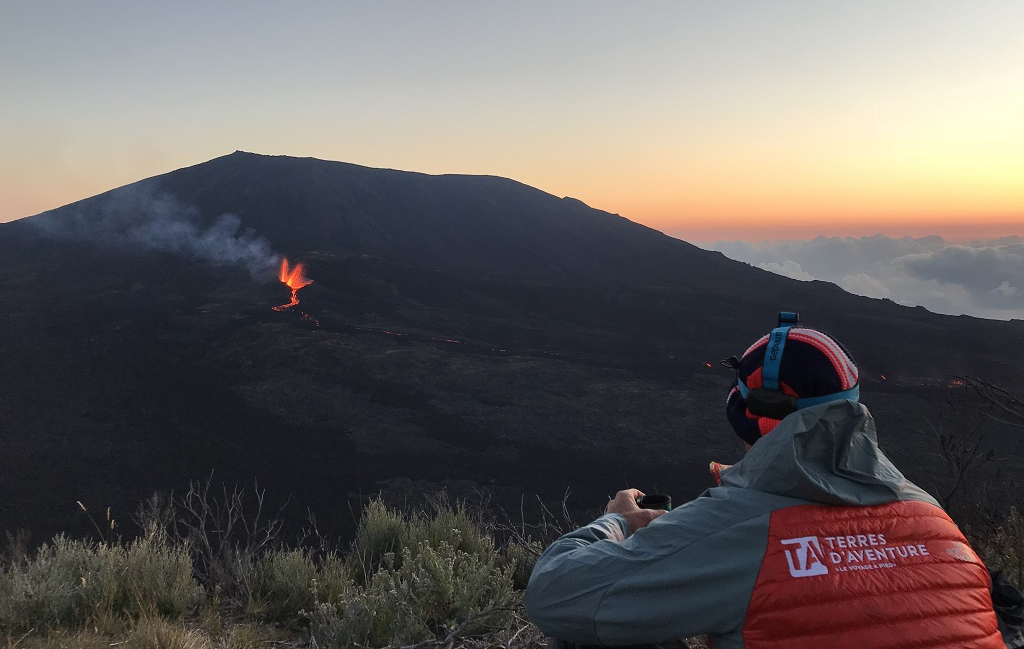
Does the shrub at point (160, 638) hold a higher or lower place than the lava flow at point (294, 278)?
lower

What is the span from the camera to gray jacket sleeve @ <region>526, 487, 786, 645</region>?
1160 mm

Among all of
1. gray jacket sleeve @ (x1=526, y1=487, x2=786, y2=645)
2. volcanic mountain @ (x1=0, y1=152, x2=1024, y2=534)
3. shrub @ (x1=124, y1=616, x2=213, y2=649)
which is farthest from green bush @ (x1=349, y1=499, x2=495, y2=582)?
volcanic mountain @ (x1=0, y1=152, x2=1024, y2=534)

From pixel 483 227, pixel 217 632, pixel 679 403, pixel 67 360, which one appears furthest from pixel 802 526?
pixel 483 227

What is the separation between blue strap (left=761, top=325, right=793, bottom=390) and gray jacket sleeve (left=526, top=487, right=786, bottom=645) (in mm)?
247

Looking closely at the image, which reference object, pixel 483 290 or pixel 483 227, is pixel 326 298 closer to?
pixel 483 290

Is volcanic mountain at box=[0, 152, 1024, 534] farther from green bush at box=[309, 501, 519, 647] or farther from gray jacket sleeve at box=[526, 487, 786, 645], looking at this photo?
gray jacket sleeve at box=[526, 487, 786, 645]

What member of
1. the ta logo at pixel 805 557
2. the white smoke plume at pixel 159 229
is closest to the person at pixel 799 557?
the ta logo at pixel 805 557

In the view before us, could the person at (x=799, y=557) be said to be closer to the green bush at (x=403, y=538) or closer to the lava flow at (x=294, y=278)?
the green bush at (x=403, y=538)

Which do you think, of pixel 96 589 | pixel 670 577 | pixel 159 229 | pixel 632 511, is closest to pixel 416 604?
pixel 96 589

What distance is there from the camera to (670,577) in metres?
1.18

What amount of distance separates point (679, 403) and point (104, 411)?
1229cm

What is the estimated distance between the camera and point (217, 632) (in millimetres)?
3084

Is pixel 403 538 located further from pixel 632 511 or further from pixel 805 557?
pixel 805 557

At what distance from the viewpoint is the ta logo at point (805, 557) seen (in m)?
1.14
